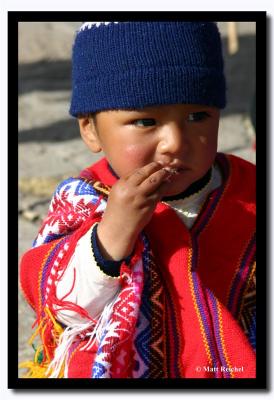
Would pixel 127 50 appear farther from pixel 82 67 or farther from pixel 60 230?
pixel 60 230

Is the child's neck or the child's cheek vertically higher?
the child's cheek

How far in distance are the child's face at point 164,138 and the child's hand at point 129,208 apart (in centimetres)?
5

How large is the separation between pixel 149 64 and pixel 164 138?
188 millimetres

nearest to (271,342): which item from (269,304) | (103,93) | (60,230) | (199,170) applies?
(269,304)

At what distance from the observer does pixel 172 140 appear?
1.90 metres

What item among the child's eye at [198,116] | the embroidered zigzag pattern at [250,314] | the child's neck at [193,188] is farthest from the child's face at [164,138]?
the embroidered zigzag pattern at [250,314]

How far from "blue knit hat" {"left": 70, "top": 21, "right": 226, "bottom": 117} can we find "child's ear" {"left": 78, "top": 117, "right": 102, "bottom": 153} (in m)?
0.10

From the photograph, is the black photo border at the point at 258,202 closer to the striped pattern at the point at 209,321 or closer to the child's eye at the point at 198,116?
the striped pattern at the point at 209,321

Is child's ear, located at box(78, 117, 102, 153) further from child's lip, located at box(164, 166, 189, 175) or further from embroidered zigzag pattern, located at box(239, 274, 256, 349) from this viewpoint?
embroidered zigzag pattern, located at box(239, 274, 256, 349)

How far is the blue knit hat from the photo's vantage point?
1903mm

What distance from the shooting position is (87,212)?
2.10 meters

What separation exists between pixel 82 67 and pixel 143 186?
0.39 m
